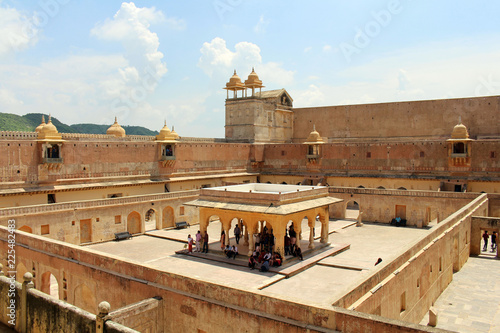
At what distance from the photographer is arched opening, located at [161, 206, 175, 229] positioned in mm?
27078

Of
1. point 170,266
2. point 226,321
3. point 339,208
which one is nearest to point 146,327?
point 226,321

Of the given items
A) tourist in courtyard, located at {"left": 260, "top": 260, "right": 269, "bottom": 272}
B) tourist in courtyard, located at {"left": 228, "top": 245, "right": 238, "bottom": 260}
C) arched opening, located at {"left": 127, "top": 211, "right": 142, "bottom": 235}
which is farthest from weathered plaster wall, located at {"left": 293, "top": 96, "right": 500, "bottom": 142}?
tourist in courtyard, located at {"left": 260, "top": 260, "right": 269, "bottom": 272}

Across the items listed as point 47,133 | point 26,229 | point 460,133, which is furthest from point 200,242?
point 460,133

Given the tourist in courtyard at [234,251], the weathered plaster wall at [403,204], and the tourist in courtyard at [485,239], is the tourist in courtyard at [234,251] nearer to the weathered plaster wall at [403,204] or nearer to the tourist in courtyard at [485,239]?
the weathered plaster wall at [403,204]

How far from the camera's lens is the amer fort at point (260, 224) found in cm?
1020

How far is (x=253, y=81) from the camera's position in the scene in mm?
42906

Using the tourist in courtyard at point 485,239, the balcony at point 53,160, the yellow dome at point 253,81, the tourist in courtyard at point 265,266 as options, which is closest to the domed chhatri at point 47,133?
the balcony at point 53,160

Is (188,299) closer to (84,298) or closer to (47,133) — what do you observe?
(84,298)

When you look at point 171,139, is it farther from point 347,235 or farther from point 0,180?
point 347,235

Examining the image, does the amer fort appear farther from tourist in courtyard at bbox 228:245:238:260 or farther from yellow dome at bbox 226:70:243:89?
tourist in courtyard at bbox 228:245:238:260

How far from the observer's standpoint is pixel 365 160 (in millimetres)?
35281

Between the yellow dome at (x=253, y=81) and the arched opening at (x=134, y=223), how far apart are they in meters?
21.9

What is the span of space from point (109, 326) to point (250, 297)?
3.22 meters

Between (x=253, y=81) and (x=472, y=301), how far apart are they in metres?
31.0
